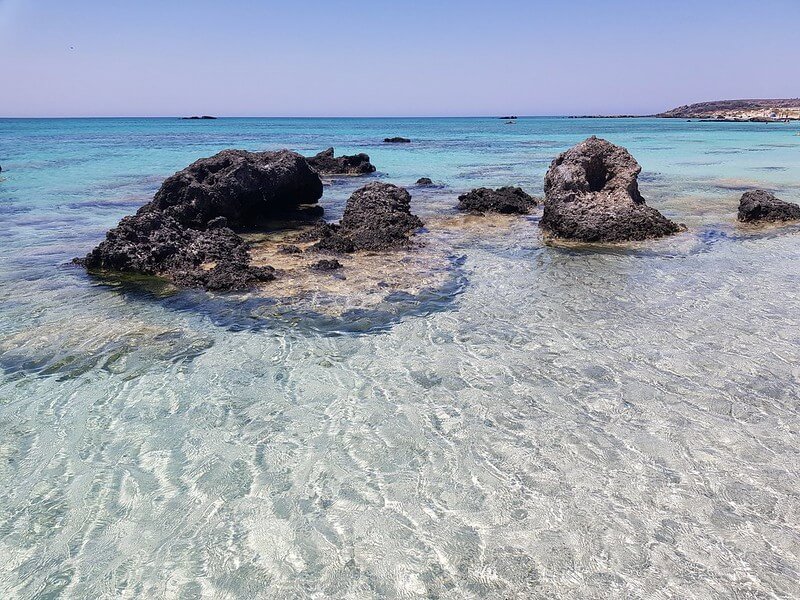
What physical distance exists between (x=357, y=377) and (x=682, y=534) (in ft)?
11.8

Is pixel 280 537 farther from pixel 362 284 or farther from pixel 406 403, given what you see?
pixel 362 284

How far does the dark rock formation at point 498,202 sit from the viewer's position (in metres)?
17.3

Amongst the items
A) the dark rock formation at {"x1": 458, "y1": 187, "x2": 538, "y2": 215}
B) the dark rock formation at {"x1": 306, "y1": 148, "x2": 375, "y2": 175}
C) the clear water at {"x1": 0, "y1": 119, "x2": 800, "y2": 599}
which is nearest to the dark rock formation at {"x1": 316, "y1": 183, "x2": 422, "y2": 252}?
the dark rock formation at {"x1": 458, "y1": 187, "x2": 538, "y2": 215}

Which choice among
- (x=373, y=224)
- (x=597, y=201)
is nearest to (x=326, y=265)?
(x=373, y=224)

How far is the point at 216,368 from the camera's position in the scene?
6.77m

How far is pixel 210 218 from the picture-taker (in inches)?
579

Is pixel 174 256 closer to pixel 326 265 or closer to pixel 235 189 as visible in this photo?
pixel 326 265

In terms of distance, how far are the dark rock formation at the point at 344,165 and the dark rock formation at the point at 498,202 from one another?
1240cm

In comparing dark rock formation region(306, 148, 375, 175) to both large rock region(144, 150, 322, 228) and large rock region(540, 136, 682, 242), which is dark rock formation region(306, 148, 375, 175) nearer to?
large rock region(144, 150, 322, 228)

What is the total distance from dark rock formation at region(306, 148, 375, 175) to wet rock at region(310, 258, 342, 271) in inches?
764

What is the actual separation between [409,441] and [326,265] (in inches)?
244

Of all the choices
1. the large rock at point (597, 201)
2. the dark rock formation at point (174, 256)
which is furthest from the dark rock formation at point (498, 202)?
the dark rock formation at point (174, 256)

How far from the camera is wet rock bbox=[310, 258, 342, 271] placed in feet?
36.0

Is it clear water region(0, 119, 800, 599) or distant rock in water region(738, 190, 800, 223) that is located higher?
distant rock in water region(738, 190, 800, 223)
